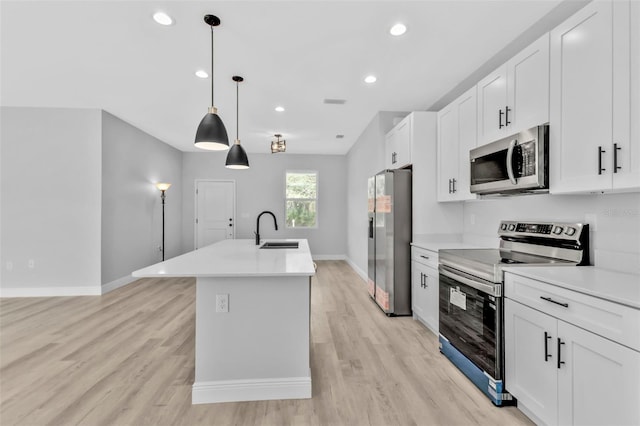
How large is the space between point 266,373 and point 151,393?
0.82 m

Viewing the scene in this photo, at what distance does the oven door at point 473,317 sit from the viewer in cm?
195

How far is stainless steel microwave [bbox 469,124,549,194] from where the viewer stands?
1.98 meters

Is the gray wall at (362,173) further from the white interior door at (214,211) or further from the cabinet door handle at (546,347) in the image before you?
the cabinet door handle at (546,347)

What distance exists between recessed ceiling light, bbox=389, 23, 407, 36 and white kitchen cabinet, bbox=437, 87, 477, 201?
2.83ft

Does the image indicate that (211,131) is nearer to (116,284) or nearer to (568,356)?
(568,356)

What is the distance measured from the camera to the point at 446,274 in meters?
2.57

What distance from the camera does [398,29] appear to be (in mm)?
2480

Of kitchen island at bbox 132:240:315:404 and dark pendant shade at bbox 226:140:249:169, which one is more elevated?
dark pendant shade at bbox 226:140:249:169

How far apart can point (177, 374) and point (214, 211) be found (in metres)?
5.63

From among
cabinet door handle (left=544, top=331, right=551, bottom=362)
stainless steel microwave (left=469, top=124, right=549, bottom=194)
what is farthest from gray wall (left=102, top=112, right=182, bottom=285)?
cabinet door handle (left=544, top=331, right=551, bottom=362)

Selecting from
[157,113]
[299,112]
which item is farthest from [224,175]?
[299,112]

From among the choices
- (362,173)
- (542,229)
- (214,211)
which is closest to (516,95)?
(542,229)

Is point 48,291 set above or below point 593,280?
below

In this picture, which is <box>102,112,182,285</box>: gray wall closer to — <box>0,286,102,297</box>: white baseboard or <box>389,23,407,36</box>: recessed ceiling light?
<box>0,286,102,297</box>: white baseboard
